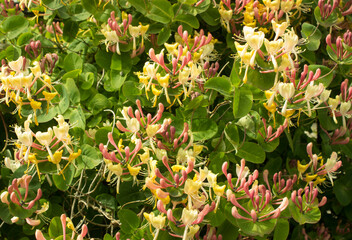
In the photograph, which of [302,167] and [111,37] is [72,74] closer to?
[111,37]

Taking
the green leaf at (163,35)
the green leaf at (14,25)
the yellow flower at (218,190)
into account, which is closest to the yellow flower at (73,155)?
the yellow flower at (218,190)

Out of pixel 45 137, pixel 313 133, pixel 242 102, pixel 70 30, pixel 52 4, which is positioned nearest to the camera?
pixel 45 137

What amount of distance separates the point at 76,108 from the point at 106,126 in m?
0.11

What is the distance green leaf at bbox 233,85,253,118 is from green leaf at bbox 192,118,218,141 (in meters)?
0.13

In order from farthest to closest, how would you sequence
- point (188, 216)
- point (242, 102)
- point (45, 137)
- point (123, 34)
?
point (123, 34) < point (242, 102) < point (45, 137) < point (188, 216)

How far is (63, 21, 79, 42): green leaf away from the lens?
169 cm

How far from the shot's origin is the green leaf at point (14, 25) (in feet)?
5.34

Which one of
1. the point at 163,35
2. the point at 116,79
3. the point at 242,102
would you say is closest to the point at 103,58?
the point at 116,79

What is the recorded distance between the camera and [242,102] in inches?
50.1

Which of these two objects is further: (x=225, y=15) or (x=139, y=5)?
(x=225, y=15)

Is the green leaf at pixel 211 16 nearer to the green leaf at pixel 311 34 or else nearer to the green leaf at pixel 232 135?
the green leaf at pixel 311 34

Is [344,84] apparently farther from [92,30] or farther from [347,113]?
A: [92,30]

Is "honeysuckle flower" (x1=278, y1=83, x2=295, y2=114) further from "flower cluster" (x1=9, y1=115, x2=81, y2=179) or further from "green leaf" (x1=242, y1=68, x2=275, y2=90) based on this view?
"flower cluster" (x1=9, y1=115, x2=81, y2=179)

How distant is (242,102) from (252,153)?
0.17 metres
